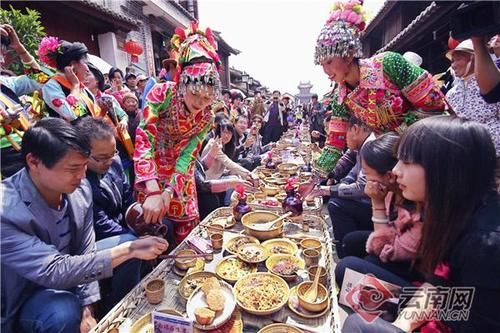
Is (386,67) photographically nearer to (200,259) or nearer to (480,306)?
(480,306)

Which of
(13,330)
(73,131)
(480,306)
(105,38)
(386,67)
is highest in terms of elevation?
(105,38)

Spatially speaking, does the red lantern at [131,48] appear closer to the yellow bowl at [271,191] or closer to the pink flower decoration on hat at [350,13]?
the yellow bowl at [271,191]

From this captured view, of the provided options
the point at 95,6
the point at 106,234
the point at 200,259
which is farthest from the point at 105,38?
the point at 200,259

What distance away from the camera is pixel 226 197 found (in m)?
3.53

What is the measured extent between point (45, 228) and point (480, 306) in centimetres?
203

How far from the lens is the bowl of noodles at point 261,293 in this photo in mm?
1450

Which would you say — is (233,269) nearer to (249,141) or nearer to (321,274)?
(321,274)

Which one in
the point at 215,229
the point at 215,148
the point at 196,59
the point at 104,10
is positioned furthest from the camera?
the point at 104,10

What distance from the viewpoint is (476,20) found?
5.17ft

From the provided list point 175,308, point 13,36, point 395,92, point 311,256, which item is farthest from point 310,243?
point 13,36

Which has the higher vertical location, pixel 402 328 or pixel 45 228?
pixel 45 228

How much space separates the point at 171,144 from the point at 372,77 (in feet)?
5.55

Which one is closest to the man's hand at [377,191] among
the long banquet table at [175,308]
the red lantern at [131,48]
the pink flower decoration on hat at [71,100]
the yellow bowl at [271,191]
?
the long banquet table at [175,308]

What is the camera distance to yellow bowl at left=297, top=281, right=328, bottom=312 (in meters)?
1.43
